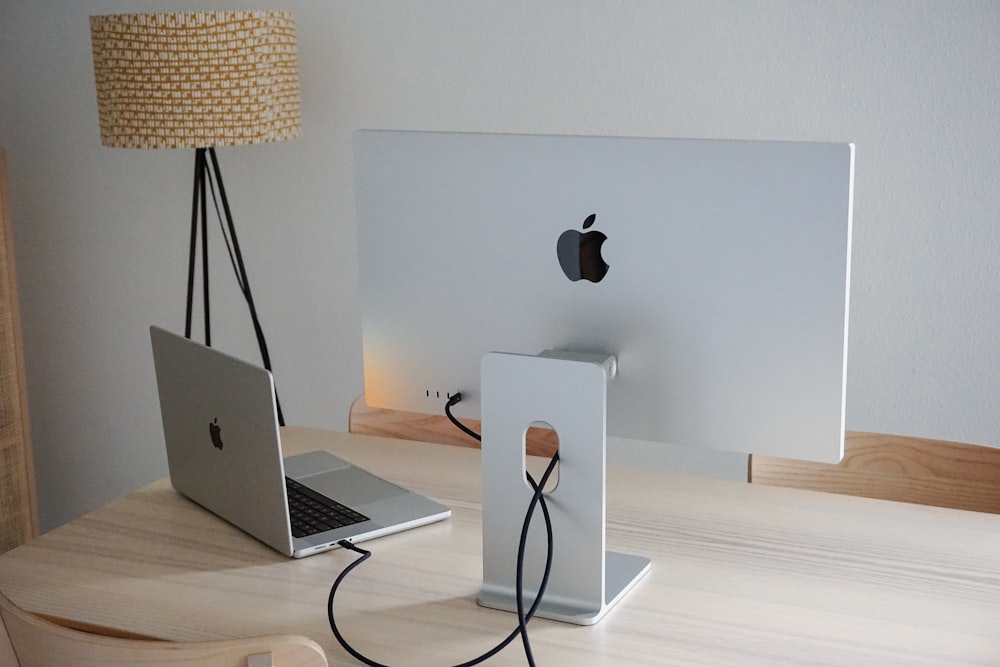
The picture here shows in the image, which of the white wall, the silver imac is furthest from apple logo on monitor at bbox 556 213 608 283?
the white wall

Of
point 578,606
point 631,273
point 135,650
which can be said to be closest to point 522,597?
point 578,606

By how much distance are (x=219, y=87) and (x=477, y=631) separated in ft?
4.92

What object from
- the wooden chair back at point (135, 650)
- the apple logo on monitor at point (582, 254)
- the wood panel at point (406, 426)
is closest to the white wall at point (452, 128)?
the wood panel at point (406, 426)

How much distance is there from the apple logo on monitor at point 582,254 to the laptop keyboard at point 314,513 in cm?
48

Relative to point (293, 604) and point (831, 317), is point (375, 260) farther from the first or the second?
point (831, 317)

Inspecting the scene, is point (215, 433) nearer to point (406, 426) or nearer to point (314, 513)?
point (314, 513)

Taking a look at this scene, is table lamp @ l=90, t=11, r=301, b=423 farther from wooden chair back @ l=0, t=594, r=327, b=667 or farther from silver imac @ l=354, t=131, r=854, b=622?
wooden chair back @ l=0, t=594, r=327, b=667

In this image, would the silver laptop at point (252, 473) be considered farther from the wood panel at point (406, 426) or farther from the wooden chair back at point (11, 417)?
the wooden chair back at point (11, 417)

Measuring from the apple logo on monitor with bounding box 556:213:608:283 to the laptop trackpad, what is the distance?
20.1 inches

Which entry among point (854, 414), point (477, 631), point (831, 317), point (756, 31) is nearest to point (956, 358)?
point (854, 414)

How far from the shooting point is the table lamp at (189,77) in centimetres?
232

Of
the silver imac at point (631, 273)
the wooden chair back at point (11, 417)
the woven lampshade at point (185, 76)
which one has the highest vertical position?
the woven lampshade at point (185, 76)

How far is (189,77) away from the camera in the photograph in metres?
2.34

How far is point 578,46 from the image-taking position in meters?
2.54
